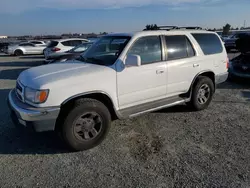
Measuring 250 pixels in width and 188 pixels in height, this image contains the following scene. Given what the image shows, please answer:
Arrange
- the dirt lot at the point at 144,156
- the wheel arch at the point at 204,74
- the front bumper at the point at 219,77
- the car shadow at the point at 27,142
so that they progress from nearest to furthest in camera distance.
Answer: the dirt lot at the point at 144,156 < the car shadow at the point at 27,142 < the wheel arch at the point at 204,74 < the front bumper at the point at 219,77

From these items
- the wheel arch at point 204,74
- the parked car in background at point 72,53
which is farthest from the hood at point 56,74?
the parked car in background at point 72,53

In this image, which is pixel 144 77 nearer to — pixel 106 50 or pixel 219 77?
pixel 106 50

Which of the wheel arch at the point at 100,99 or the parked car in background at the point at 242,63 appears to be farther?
the parked car in background at the point at 242,63

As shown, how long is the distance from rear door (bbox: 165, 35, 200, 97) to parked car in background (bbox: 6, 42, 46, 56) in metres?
19.6

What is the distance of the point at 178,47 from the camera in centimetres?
459

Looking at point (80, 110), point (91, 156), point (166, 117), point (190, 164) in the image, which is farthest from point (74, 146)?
point (166, 117)

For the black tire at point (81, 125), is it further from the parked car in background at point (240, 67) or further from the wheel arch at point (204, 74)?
the parked car in background at point (240, 67)

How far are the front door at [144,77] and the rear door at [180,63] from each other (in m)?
0.18

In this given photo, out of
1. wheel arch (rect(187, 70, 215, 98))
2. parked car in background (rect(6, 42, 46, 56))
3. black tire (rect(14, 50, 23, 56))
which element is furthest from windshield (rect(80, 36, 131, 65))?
black tire (rect(14, 50, 23, 56))

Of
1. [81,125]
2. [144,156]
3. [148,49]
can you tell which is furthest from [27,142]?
[148,49]

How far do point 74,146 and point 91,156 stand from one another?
1.00 ft

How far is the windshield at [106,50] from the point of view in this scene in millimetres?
3977

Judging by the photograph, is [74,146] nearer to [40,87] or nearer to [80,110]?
[80,110]

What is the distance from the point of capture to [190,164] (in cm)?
318
